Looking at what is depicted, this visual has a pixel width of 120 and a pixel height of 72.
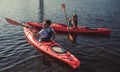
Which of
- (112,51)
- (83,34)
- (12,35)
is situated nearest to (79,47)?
(112,51)

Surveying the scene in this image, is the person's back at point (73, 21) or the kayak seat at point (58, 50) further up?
the person's back at point (73, 21)

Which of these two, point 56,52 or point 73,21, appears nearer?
point 56,52

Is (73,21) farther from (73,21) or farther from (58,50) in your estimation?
(58,50)

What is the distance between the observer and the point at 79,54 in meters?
12.2

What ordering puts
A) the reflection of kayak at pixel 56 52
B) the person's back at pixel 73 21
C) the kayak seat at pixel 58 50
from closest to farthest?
the reflection of kayak at pixel 56 52 < the kayak seat at pixel 58 50 < the person's back at pixel 73 21

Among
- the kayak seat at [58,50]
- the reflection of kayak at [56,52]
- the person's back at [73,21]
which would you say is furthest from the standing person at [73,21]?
the kayak seat at [58,50]

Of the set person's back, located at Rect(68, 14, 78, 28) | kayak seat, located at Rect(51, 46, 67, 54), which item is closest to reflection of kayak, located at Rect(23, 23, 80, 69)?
kayak seat, located at Rect(51, 46, 67, 54)

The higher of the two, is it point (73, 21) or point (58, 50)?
point (73, 21)

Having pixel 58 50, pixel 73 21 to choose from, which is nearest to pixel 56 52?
pixel 58 50

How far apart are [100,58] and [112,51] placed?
1578 mm

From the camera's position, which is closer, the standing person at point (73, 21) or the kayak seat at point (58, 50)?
the kayak seat at point (58, 50)

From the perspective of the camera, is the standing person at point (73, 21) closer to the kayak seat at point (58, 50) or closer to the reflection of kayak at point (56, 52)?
the reflection of kayak at point (56, 52)

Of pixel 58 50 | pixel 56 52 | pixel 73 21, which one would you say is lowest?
pixel 56 52

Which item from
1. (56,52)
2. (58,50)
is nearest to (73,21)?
(58,50)
